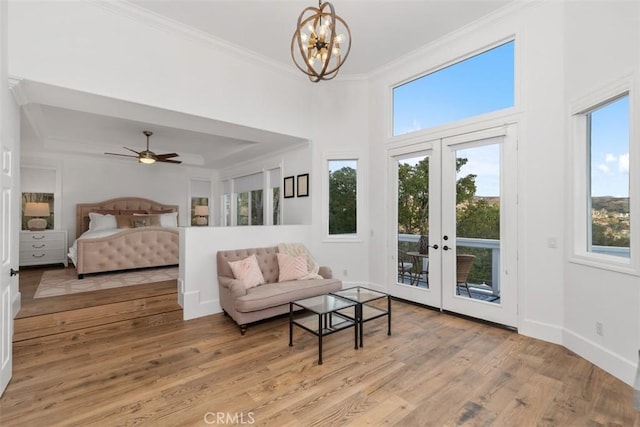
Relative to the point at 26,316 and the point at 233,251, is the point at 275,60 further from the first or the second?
the point at 26,316

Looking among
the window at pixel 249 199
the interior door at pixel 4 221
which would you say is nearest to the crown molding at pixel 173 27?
the interior door at pixel 4 221

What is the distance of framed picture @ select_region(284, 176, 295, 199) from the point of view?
17.7 ft

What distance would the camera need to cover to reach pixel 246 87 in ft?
13.6

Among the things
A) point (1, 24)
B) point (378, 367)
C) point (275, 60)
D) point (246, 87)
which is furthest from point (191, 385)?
point (275, 60)

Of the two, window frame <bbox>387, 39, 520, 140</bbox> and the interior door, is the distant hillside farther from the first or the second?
the interior door

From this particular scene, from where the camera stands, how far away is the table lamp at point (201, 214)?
312 inches

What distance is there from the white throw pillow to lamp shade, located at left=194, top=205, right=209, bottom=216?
0.56 meters

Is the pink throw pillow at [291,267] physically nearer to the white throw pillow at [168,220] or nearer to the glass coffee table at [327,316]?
the glass coffee table at [327,316]

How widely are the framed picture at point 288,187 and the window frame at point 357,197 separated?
2.33 ft

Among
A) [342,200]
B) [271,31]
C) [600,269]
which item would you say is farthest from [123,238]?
[600,269]

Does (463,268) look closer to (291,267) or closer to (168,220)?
(291,267)

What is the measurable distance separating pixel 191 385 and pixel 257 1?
369cm

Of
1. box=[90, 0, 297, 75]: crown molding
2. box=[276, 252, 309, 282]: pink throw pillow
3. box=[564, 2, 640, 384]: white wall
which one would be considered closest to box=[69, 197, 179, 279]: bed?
box=[276, 252, 309, 282]: pink throw pillow

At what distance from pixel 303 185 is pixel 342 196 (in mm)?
712
